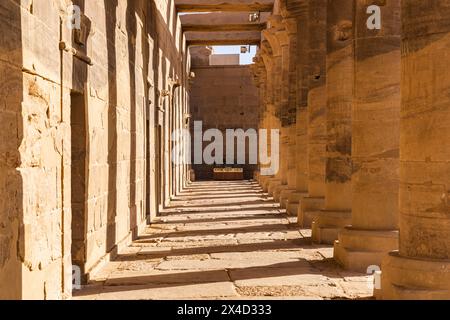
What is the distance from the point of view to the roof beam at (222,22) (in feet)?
84.3

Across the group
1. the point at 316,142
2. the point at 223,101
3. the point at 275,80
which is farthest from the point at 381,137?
the point at 223,101

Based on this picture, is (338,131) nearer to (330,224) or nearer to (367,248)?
(330,224)

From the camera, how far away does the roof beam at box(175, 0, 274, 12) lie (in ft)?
73.4

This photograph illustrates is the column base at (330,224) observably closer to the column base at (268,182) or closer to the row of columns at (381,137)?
the row of columns at (381,137)

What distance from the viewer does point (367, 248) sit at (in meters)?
8.41

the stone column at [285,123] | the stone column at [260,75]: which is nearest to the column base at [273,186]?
the stone column at [285,123]

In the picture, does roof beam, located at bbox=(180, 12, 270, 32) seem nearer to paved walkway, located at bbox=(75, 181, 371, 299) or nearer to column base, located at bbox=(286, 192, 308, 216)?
column base, located at bbox=(286, 192, 308, 216)

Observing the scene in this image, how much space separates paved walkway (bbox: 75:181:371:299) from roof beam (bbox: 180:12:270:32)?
12641mm

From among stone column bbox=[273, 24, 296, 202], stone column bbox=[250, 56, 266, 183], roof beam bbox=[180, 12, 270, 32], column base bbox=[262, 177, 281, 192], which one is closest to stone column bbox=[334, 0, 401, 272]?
stone column bbox=[273, 24, 296, 202]

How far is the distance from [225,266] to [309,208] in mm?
4460

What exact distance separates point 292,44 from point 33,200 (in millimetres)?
11889
